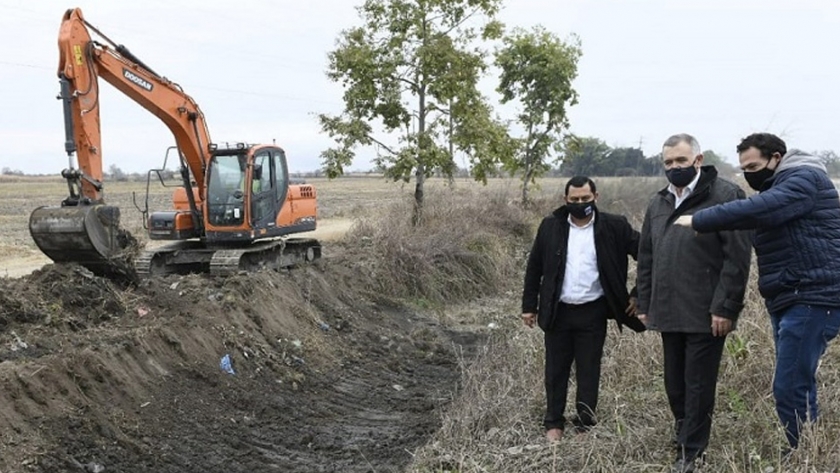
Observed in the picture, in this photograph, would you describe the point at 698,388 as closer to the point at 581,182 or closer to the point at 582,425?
the point at 582,425

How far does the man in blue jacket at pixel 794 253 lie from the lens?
4.60 m

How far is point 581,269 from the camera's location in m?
5.79

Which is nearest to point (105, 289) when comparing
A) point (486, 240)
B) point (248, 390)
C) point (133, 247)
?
point (133, 247)

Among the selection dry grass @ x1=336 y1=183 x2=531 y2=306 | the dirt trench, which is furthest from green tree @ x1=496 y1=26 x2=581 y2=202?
the dirt trench

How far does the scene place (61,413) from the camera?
Result: 22.4ft

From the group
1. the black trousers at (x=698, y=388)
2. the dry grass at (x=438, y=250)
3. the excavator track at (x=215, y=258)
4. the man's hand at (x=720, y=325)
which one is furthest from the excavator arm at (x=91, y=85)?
the man's hand at (x=720, y=325)

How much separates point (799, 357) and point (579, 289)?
153 cm

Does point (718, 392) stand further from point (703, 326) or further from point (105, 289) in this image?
point (105, 289)

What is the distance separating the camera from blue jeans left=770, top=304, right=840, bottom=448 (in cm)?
468

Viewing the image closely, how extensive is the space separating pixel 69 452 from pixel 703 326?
189 inches

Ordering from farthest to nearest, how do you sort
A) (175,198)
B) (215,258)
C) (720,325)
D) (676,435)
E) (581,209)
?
(175,198) < (215,258) < (581,209) < (676,435) < (720,325)

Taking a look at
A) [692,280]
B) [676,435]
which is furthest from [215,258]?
[692,280]

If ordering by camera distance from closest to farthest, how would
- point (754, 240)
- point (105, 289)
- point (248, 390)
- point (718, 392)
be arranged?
point (754, 240)
point (718, 392)
point (248, 390)
point (105, 289)

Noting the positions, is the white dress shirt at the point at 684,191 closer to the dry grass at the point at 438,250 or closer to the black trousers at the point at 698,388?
the black trousers at the point at 698,388
